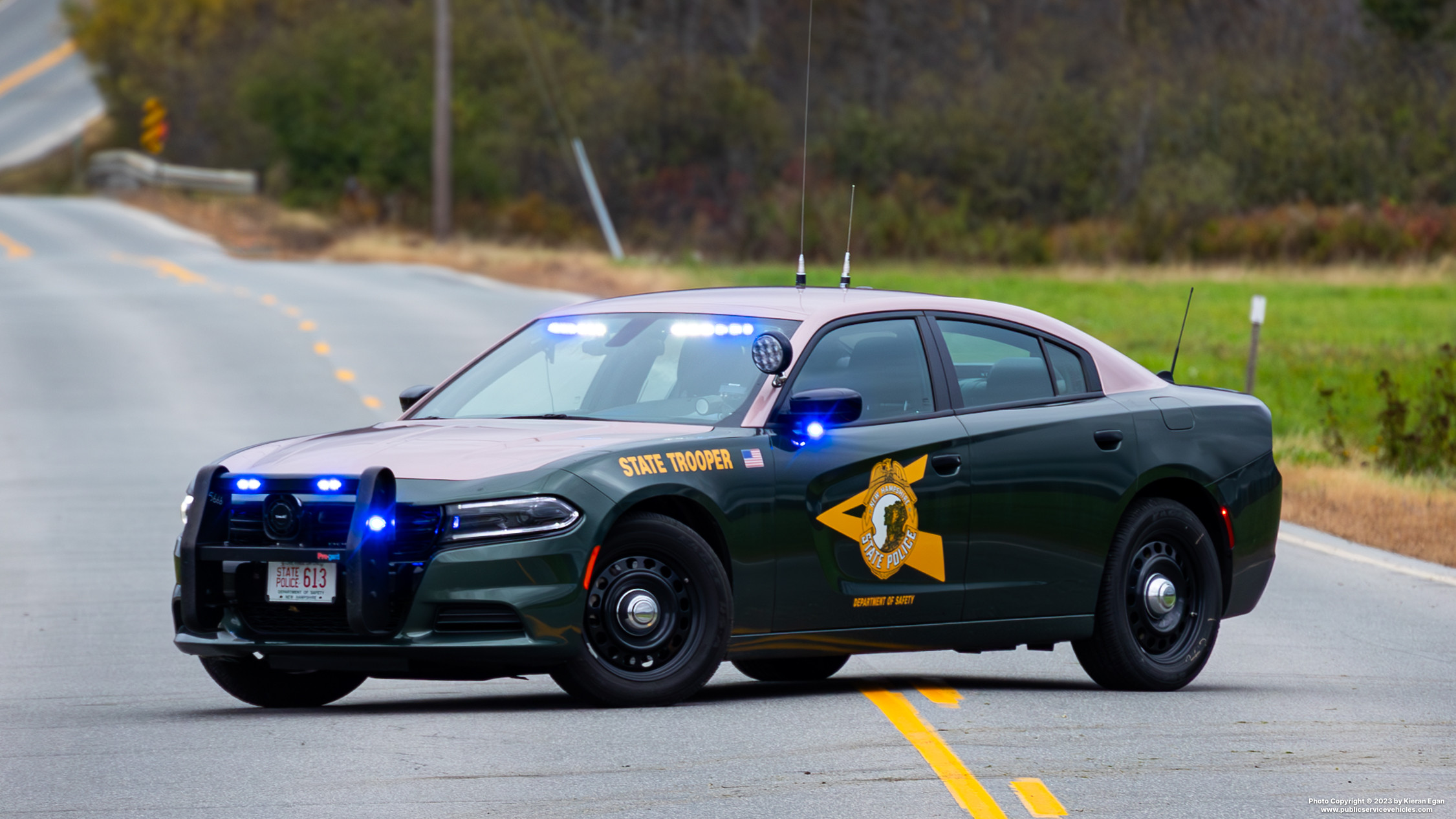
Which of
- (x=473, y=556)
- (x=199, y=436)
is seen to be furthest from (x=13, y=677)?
(x=199, y=436)

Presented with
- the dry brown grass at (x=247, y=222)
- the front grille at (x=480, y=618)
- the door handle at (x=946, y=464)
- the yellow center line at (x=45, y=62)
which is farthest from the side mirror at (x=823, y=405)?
the yellow center line at (x=45, y=62)

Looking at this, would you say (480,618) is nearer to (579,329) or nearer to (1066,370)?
(579,329)

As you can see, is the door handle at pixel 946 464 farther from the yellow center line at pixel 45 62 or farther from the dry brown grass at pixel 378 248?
the yellow center line at pixel 45 62

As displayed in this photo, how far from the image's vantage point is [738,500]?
8.03m

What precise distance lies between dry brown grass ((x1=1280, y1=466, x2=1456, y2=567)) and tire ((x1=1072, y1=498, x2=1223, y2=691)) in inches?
227

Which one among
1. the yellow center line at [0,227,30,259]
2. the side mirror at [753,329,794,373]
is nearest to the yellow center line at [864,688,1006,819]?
the side mirror at [753,329,794,373]

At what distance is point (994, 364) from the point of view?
9.16 meters

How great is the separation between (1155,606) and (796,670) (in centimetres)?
149

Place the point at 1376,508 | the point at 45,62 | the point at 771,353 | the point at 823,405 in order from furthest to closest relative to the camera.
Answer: the point at 45,62 → the point at 1376,508 → the point at 771,353 → the point at 823,405

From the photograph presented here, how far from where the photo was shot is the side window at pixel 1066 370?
30.6 ft

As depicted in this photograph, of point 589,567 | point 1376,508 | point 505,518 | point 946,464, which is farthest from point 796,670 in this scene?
point 1376,508

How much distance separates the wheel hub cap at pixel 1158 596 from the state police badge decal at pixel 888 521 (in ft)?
4.20

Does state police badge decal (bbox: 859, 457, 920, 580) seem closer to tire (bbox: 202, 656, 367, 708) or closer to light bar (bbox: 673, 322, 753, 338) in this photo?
light bar (bbox: 673, 322, 753, 338)

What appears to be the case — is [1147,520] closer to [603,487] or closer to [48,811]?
[603,487]
